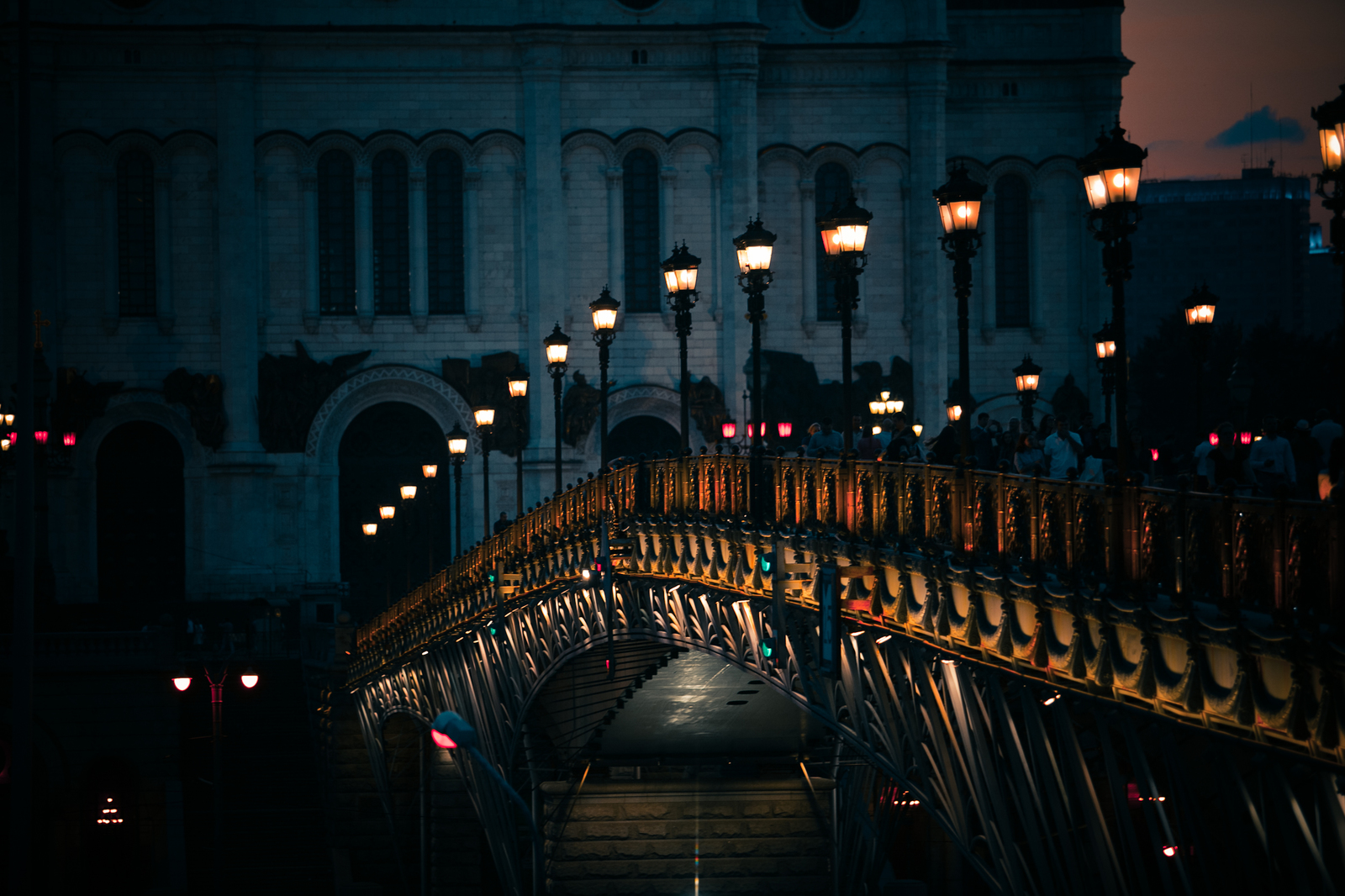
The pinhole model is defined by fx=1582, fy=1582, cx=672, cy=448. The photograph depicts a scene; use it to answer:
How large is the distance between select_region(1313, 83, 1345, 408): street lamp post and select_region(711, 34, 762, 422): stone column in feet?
125

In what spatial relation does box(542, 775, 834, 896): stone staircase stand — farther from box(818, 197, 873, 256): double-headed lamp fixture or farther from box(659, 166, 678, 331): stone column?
box(659, 166, 678, 331): stone column

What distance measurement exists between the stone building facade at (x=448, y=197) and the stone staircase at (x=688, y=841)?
58.0ft

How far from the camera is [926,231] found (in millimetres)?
48031

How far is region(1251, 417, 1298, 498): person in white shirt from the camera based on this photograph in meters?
12.9

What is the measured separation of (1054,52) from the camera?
49.3 metres

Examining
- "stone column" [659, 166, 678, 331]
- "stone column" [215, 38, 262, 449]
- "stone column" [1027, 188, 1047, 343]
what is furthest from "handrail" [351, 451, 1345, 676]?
→ "stone column" [1027, 188, 1047, 343]

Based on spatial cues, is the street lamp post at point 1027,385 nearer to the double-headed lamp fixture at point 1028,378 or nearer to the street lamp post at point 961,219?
the double-headed lamp fixture at point 1028,378

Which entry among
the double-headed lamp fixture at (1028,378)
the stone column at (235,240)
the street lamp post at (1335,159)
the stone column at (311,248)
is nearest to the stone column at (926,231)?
the double-headed lamp fixture at (1028,378)

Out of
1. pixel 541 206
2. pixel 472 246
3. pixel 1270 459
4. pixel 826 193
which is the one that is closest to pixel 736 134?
pixel 826 193

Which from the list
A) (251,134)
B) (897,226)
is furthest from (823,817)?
(251,134)

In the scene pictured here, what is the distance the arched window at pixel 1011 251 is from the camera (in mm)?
49531

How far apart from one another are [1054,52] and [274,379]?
25944 mm

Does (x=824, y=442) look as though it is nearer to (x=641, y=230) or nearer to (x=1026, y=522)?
(x=1026, y=522)

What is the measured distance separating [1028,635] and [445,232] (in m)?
38.6
